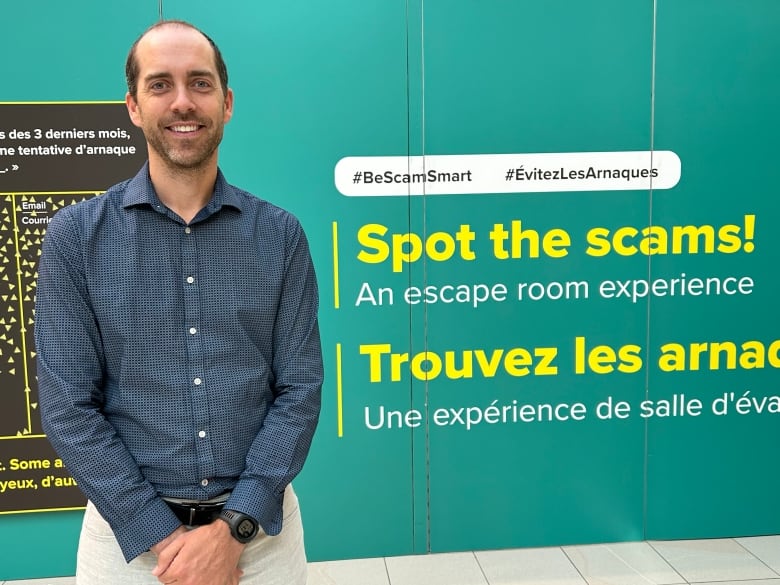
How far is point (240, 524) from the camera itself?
146cm

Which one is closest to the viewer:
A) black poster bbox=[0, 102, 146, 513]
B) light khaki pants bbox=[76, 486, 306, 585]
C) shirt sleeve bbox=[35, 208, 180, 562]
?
shirt sleeve bbox=[35, 208, 180, 562]

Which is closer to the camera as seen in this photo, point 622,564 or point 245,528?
point 245,528

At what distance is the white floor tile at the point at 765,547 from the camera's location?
3164 millimetres

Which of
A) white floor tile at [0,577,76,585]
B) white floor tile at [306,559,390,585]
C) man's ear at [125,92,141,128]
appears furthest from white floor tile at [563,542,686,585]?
man's ear at [125,92,141,128]

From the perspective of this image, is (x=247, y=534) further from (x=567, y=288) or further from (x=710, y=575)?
(x=710, y=575)

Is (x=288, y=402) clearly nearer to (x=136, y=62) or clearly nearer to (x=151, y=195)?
(x=151, y=195)

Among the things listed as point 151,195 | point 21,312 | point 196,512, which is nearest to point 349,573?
point 21,312

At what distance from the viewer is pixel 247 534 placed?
1470 millimetres

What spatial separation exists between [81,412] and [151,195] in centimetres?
44

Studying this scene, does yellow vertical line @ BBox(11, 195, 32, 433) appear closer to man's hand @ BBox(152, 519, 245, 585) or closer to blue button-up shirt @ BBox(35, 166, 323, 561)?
blue button-up shirt @ BBox(35, 166, 323, 561)

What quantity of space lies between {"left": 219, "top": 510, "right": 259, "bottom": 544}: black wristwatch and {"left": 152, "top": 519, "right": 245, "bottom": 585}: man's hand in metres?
0.01

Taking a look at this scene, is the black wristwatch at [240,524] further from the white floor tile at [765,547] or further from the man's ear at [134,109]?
the white floor tile at [765,547]

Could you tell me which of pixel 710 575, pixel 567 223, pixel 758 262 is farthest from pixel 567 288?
pixel 710 575

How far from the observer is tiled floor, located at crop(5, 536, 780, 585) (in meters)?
3.03
